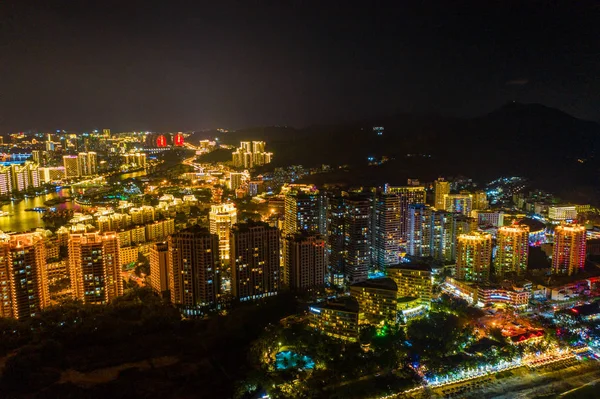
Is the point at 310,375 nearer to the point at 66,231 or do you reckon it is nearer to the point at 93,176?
the point at 66,231

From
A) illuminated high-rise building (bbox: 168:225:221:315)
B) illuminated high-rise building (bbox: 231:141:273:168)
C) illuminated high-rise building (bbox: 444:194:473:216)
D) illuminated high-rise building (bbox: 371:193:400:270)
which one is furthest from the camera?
illuminated high-rise building (bbox: 231:141:273:168)

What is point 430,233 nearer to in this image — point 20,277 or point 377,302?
point 377,302

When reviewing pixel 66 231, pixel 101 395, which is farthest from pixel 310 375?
pixel 66 231

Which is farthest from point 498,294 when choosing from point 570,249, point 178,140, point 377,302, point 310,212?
point 178,140

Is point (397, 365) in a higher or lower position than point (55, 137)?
lower

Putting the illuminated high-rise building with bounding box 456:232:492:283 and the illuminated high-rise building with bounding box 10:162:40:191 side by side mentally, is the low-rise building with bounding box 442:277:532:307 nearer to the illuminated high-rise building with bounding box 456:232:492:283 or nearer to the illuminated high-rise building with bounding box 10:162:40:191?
the illuminated high-rise building with bounding box 456:232:492:283

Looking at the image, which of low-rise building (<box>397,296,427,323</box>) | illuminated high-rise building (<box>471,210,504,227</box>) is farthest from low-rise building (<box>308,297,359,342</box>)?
illuminated high-rise building (<box>471,210,504,227</box>)
